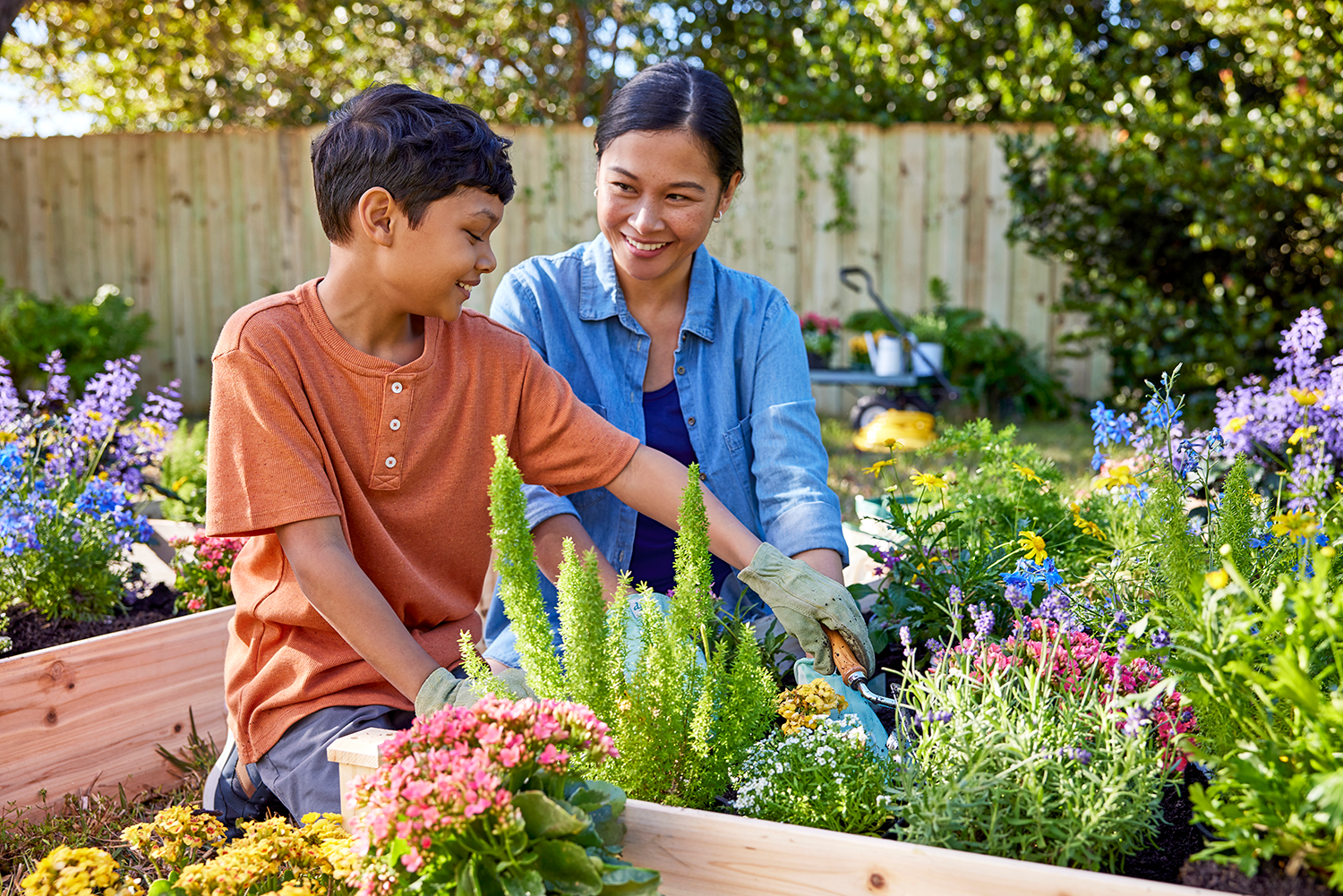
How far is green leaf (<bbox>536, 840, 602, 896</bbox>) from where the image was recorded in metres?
1.14

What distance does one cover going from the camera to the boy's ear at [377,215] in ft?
5.50

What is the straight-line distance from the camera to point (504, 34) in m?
10.0

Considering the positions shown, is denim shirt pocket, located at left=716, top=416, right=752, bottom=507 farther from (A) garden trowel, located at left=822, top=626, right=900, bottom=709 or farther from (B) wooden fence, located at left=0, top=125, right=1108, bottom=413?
(B) wooden fence, located at left=0, top=125, right=1108, bottom=413

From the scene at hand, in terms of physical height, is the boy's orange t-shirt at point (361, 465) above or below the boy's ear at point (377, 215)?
below

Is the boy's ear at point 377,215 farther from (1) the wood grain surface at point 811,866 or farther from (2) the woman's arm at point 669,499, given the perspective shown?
(1) the wood grain surface at point 811,866

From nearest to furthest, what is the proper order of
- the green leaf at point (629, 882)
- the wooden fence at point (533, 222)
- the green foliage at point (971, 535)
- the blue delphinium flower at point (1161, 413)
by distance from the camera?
the green leaf at point (629, 882) < the blue delphinium flower at point (1161, 413) < the green foliage at point (971, 535) < the wooden fence at point (533, 222)

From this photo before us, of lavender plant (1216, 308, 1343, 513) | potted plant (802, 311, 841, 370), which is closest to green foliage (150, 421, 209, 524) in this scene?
lavender plant (1216, 308, 1343, 513)

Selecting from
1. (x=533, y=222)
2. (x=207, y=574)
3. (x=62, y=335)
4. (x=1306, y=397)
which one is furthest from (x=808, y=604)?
(x=533, y=222)

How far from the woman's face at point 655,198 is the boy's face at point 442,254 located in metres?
0.56

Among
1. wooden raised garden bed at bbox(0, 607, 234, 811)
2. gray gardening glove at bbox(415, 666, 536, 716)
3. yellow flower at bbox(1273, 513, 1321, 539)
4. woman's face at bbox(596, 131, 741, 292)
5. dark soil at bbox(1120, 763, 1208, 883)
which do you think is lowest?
wooden raised garden bed at bbox(0, 607, 234, 811)

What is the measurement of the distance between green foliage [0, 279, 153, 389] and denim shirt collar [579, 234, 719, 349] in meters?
4.95

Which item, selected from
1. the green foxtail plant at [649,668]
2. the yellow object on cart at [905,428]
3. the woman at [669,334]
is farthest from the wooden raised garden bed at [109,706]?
the yellow object on cart at [905,428]

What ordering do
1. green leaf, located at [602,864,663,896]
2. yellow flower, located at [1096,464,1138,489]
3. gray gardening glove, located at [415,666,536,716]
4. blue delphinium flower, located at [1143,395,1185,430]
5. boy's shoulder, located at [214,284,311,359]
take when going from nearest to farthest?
green leaf, located at [602,864,663,896] < gray gardening glove, located at [415,666,536,716] < boy's shoulder, located at [214,284,311,359] < blue delphinium flower, located at [1143,395,1185,430] < yellow flower, located at [1096,464,1138,489]

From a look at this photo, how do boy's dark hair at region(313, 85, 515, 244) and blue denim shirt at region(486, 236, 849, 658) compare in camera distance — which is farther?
blue denim shirt at region(486, 236, 849, 658)
